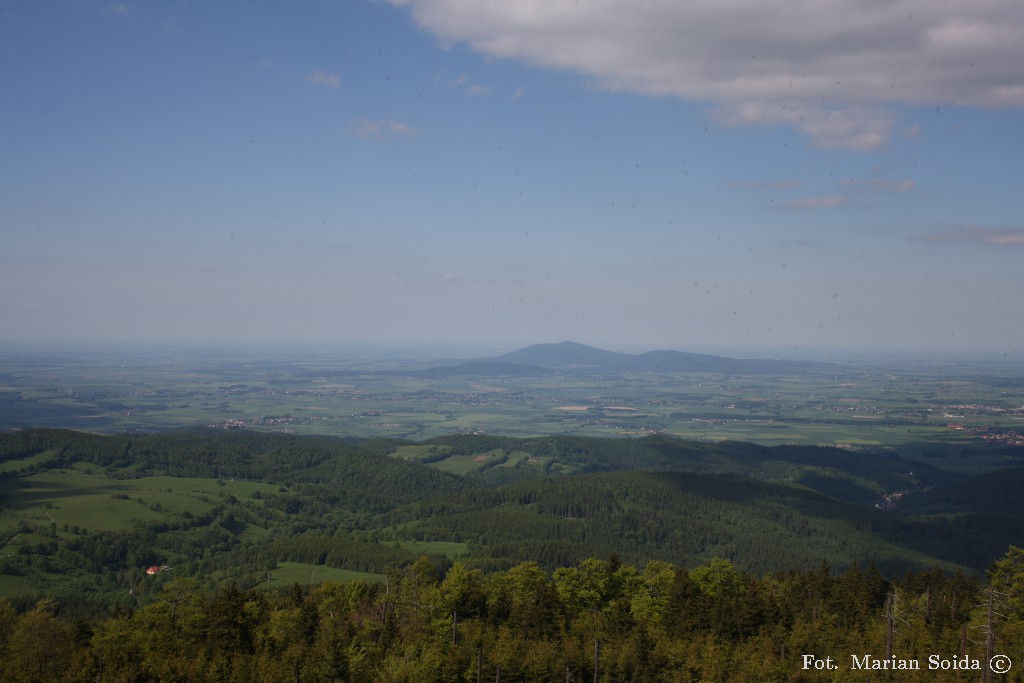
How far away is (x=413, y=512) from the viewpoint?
12394 cm

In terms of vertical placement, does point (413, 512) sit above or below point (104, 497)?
below

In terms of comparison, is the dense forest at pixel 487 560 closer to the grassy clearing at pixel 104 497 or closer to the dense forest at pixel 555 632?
the dense forest at pixel 555 632

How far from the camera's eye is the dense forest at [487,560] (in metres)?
39.2

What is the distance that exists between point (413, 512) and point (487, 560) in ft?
121

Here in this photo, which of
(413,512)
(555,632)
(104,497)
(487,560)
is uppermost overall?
(555,632)

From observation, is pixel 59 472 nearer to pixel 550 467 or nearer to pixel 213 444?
pixel 213 444

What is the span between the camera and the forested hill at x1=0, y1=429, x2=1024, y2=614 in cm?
9162

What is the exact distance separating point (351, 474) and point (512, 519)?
2071 inches

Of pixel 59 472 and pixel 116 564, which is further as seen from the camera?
pixel 59 472

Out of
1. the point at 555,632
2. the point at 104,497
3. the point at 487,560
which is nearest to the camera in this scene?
the point at 555,632

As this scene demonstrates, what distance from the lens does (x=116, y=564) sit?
89938 millimetres

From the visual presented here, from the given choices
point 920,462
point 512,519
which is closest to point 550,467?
point 512,519

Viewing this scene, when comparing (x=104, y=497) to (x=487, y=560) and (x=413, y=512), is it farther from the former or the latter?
(x=487, y=560)

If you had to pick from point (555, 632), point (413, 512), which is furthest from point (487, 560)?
point (555, 632)
